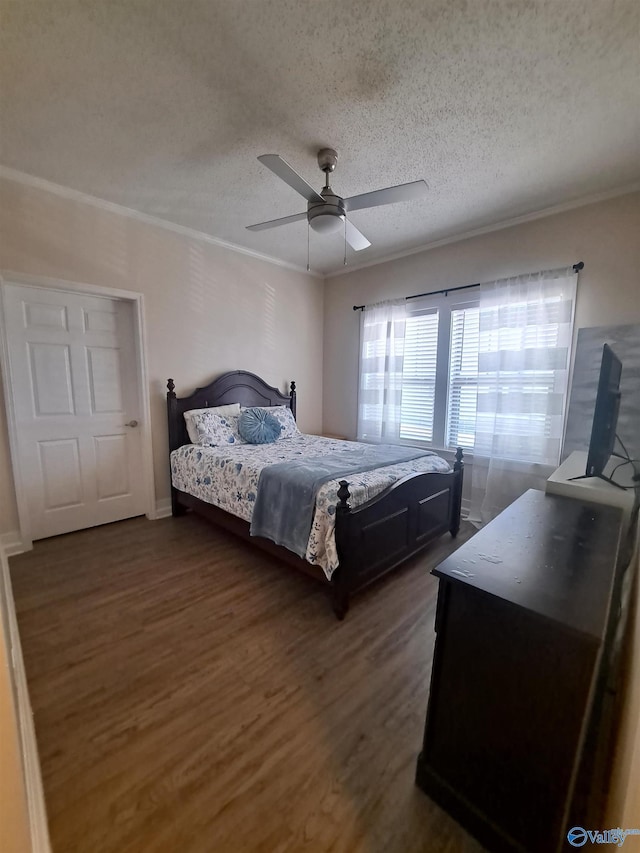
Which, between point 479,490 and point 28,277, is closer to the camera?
point 28,277

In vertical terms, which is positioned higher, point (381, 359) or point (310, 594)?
point (381, 359)

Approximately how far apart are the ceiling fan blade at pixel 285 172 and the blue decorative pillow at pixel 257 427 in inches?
82.0

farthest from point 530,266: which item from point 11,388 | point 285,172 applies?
point 11,388

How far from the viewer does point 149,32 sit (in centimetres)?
148

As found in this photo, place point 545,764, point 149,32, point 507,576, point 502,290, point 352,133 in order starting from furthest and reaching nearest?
point 502,290
point 352,133
point 149,32
point 507,576
point 545,764

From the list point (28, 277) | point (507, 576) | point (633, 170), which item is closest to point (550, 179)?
point (633, 170)

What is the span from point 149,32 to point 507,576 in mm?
2518

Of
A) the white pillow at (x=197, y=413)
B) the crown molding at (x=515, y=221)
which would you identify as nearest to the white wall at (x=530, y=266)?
the crown molding at (x=515, y=221)

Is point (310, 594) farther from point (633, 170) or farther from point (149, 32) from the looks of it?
point (633, 170)

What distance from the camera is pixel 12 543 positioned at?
2635 mm

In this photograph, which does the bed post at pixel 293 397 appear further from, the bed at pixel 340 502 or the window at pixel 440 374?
the window at pixel 440 374

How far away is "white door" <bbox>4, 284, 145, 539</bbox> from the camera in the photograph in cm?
269

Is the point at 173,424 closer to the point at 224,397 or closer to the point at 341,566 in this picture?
the point at 224,397

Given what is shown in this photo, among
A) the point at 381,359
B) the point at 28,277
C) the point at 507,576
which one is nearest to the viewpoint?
the point at 507,576
